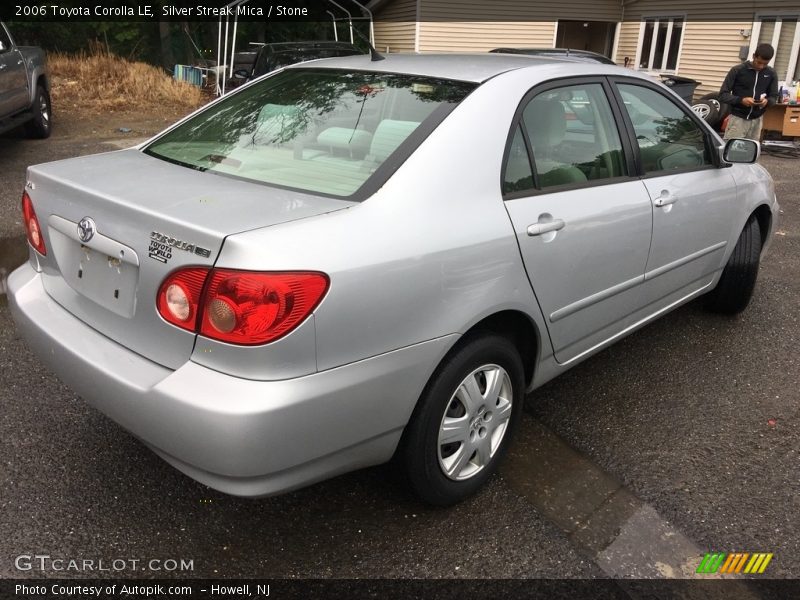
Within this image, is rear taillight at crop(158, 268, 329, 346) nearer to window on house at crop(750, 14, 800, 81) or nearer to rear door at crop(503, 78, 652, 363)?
rear door at crop(503, 78, 652, 363)

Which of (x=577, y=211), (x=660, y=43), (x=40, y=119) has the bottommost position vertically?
(x=40, y=119)

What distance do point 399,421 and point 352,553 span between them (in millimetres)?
549

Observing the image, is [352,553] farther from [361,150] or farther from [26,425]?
[26,425]

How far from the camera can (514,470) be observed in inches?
116

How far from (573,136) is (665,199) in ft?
2.04

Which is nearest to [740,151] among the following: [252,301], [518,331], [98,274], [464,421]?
[518,331]

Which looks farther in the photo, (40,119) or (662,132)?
(40,119)

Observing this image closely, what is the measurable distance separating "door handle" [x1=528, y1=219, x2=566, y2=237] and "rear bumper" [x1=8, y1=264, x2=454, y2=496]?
1.87ft

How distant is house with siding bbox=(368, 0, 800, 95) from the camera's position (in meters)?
17.7

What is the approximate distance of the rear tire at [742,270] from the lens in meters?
4.23

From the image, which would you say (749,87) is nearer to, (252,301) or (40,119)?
(252,301)

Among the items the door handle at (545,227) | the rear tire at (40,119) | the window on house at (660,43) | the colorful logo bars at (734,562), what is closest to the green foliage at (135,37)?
the window on house at (660,43)

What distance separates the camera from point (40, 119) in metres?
9.78

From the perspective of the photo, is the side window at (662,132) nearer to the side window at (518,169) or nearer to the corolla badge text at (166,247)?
the side window at (518,169)
